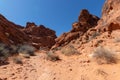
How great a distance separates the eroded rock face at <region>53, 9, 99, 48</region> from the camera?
36.8 metres

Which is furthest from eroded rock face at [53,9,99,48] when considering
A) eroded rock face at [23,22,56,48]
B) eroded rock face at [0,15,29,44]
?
Result: eroded rock face at [23,22,56,48]

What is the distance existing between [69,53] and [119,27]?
30.5 ft

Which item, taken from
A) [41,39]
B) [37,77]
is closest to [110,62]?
[37,77]

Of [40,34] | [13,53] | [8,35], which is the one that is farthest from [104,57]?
[40,34]

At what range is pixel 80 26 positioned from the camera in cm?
3822

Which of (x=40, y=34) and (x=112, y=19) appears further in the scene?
(x=40, y=34)

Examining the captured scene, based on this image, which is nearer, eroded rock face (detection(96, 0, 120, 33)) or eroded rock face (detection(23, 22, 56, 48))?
eroded rock face (detection(96, 0, 120, 33))

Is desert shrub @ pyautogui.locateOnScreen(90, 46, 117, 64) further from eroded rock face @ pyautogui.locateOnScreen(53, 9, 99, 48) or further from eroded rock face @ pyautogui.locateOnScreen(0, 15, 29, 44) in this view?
eroded rock face @ pyautogui.locateOnScreen(53, 9, 99, 48)

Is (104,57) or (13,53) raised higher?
(13,53)

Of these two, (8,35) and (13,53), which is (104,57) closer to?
(13,53)

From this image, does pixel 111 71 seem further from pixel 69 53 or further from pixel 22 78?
pixel 69 53

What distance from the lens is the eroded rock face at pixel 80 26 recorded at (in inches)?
1451

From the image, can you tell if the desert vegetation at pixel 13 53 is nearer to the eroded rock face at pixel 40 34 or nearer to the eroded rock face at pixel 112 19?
the eroded rock face at pixel 112 19

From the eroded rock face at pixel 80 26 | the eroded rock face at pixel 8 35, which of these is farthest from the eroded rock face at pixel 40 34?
the eroded rock face at pixel 80 26
